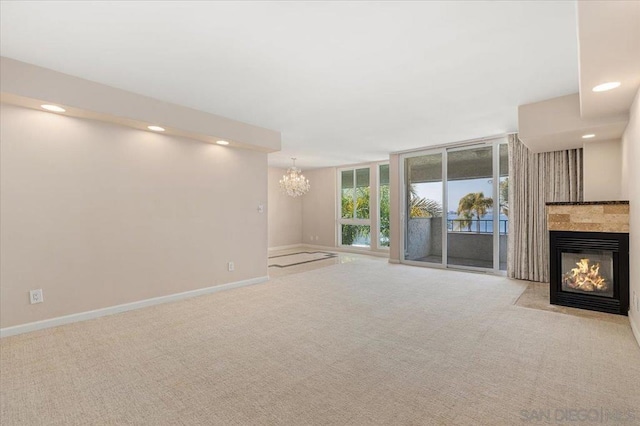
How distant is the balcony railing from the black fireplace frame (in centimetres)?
173

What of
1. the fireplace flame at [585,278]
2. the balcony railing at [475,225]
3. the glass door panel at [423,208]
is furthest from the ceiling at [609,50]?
the glass door panel at [423,208]

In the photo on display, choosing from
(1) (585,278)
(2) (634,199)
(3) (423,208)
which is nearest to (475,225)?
(3) (423,208)

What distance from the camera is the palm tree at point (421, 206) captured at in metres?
6.59

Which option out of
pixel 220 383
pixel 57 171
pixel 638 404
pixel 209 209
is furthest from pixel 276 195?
pixel 638 404

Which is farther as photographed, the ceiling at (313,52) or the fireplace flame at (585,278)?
the fireplace flame at (585,278)

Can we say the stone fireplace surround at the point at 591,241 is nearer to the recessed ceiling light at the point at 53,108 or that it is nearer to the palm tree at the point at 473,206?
the palm tree at the point at 473,206

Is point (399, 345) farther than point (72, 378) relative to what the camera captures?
Yes

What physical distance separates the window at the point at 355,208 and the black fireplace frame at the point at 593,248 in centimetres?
510

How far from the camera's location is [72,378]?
2236 millimetres

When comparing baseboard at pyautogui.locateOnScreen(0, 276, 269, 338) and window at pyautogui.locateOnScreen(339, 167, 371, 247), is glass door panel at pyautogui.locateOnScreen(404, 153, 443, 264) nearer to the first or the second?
window at pyautogui.locateOnScreen(339, 167, 371, 247)

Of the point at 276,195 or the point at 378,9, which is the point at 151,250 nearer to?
the point at 378,9

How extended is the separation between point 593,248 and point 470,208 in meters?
2.47

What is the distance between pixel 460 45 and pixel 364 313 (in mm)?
2853

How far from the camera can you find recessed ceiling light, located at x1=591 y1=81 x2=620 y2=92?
2596 mm
